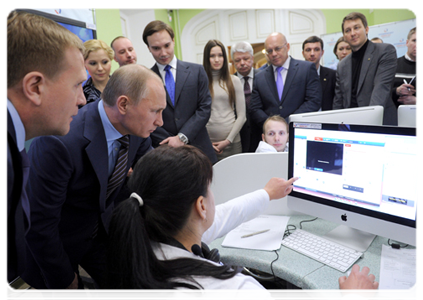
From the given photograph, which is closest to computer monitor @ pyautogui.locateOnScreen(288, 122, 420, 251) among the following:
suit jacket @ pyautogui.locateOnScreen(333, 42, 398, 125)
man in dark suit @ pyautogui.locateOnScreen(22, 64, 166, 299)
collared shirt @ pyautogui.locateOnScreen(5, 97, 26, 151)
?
man in dark suit @ pyautogui.locateOnScreen(22, 64, 166, 299)

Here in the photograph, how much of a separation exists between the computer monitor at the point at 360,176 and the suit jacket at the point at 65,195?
2.55 ft

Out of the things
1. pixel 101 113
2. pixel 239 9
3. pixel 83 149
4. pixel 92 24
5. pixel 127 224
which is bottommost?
pixel 127 224

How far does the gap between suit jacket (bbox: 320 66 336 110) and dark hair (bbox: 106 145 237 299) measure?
2.49m

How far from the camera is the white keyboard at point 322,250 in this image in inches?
39.3

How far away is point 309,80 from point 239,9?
197 inches

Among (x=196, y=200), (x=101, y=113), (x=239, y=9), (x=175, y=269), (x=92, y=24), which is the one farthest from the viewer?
(x=239, y=9)

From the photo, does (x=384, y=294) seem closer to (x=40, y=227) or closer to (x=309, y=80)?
(x=40, y=227)

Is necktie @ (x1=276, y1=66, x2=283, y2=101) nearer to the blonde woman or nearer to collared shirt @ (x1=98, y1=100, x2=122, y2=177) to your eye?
the blonde woman

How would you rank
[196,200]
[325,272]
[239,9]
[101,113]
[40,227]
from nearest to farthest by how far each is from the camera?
1. [196,200]
2. [325,272]
3. [40,227]
4. [101,113]
5. [239,9]

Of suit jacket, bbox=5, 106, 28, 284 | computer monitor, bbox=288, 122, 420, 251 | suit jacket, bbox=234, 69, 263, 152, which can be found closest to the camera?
suit jacket, bbox=5, 106, 28, 284

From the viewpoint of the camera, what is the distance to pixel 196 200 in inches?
31.9

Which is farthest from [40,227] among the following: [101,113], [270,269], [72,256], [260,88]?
[260,88]

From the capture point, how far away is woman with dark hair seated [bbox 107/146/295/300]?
0.68 metres

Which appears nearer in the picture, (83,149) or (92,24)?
(83,149)
